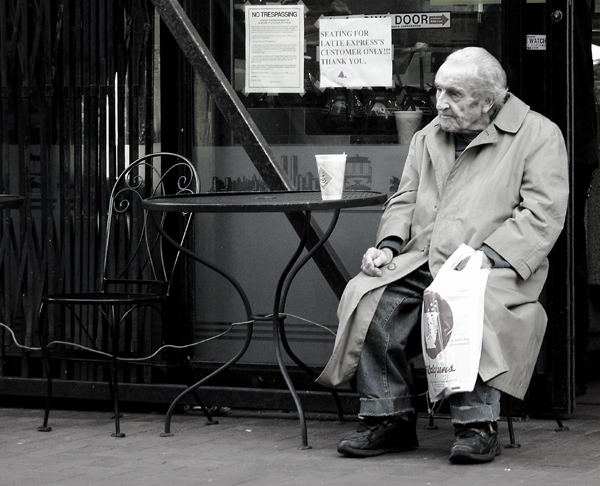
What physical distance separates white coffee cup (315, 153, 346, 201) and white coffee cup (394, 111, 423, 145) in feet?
3.20

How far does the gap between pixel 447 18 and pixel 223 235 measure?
4.80 ft

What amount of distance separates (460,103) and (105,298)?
5.71 ft

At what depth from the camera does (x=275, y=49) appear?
5.75m

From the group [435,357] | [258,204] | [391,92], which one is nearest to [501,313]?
[435,357]

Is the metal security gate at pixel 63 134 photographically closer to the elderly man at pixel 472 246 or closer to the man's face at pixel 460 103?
the elderly man at pixel 472 246

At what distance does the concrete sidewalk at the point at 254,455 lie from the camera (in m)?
4.36

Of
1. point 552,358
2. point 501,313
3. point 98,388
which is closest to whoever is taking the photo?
point 501,313

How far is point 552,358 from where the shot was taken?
542 cm

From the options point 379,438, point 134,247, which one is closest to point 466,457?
point 379,438

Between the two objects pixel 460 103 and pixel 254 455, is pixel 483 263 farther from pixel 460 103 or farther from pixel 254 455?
pixel 254 455

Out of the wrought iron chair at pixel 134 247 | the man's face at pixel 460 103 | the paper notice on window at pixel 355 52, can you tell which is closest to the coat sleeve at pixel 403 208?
the man's face at pixel 460 103

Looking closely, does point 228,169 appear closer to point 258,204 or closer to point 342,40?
point 342,40

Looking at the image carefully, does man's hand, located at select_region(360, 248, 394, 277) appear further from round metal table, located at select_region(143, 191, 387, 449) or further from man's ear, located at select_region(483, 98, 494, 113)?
man's ear, located at select_region(483, 98, 494, 113)

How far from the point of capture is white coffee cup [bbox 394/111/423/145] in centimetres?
564
